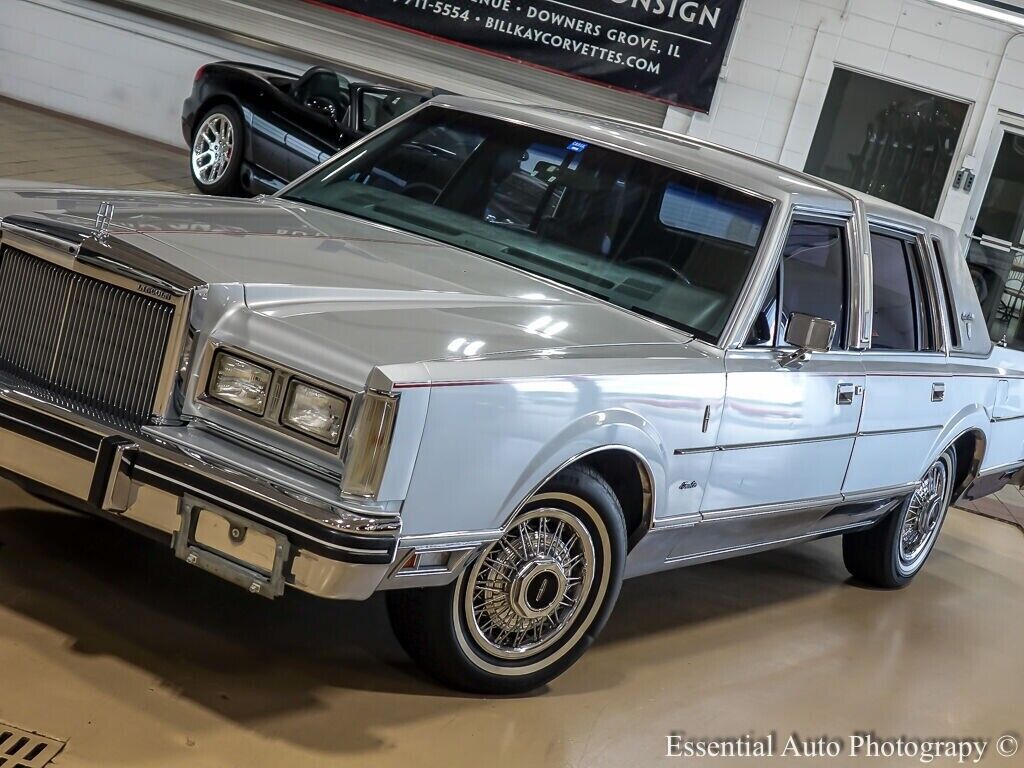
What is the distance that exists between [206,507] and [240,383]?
1.03ft

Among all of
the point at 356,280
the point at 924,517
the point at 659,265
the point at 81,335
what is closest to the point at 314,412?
the point at 356,280

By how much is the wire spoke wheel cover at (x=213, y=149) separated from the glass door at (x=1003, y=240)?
25.1 feet

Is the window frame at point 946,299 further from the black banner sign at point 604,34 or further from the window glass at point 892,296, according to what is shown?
the black banner sign at point 604,34

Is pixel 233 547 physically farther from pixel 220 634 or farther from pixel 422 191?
pixel 422 191

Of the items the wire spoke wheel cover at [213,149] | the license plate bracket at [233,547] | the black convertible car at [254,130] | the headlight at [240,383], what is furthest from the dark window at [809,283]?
the wire spoke wheel cover at [213,149]

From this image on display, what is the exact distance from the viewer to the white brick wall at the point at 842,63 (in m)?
13.0

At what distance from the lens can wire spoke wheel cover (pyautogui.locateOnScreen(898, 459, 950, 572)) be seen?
582 centimetres

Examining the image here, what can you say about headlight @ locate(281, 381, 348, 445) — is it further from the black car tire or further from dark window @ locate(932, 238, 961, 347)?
the black car tire

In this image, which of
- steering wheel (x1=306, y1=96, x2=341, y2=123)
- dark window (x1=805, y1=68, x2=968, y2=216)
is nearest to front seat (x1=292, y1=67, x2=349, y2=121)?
steering wheel (x1=306, y1=96, x2=341, y2=123)

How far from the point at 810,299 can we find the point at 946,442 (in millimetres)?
1524

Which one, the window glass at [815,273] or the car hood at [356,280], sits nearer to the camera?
the car hood at [356,280]

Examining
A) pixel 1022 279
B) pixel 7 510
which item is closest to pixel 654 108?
pixel 1022 279

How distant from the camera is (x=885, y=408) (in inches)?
195

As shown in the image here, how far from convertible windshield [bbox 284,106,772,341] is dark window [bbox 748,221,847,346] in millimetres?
170
